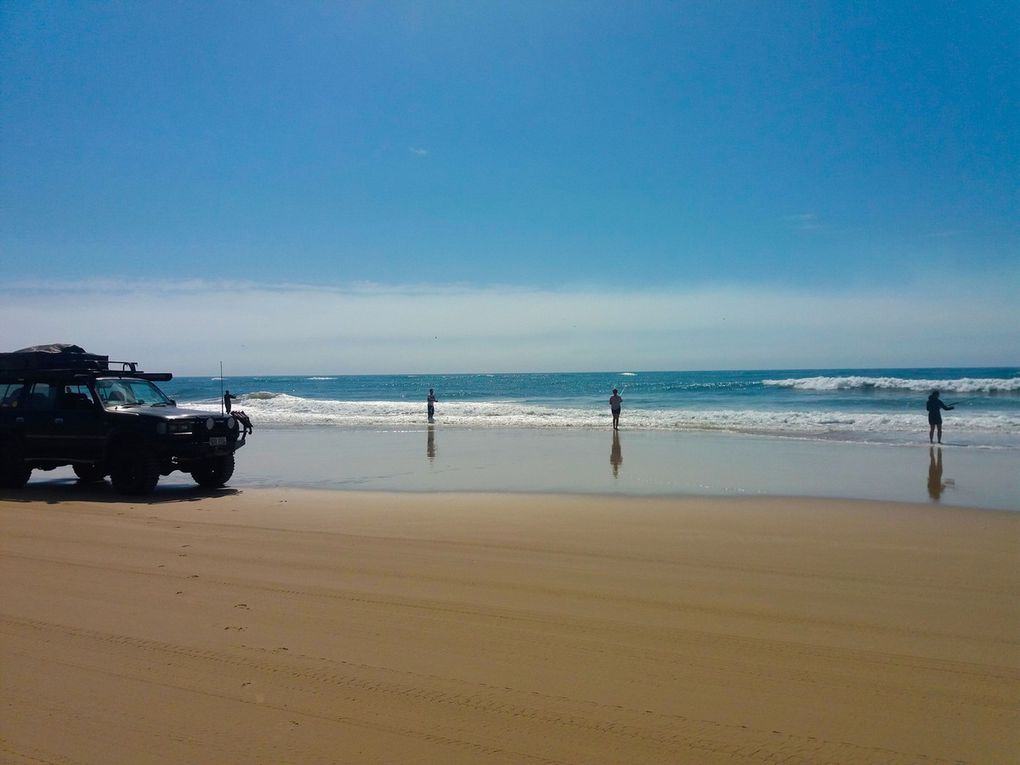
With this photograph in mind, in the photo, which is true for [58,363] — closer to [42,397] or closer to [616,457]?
[42,397]

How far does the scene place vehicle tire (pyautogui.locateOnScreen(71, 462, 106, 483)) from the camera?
12587 millimetres

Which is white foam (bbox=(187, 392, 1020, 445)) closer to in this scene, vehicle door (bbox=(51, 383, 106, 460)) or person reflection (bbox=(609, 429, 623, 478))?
person reflection (bbox=(609, 429, 623, 478))

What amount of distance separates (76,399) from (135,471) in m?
1.67

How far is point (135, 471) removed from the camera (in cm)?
1193

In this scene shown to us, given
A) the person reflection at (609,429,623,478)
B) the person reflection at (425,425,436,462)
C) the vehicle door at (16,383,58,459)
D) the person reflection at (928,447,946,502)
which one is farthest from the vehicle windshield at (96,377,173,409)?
the person reflection at (928,447,946,502)

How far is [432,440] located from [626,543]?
52.5 feet

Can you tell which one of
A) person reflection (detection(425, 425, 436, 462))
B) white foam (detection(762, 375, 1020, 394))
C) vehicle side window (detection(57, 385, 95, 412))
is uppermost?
vehicle side window (detection(57, 385, 95, 412))

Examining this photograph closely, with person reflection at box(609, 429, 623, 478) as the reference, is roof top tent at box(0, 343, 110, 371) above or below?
above

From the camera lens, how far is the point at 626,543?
8188 mm

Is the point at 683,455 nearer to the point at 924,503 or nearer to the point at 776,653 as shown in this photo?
the point at 924,503

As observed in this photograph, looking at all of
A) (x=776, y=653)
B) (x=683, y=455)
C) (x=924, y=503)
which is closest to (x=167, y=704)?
(x=776, y=653)

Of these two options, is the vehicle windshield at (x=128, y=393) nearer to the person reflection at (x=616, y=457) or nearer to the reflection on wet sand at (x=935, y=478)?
the person reflection at (x=616, y=457)

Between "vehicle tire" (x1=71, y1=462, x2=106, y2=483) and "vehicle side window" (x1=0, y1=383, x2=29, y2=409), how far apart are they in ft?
4.81

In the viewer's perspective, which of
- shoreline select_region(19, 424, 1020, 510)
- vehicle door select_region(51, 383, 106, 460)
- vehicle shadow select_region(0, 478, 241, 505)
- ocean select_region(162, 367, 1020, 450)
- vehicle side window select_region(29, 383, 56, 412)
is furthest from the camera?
ocean select_region(162, 367, 1020, 450)
